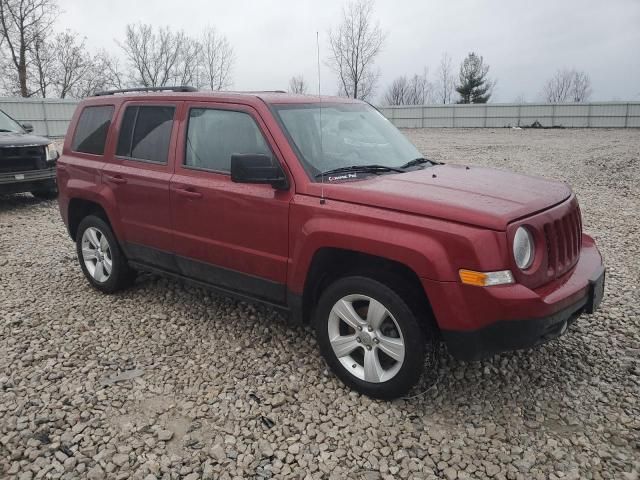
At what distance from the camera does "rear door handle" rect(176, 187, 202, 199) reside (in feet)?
12.7

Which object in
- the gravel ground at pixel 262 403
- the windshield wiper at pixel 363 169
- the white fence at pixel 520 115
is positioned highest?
the white fence at pixel 520 115

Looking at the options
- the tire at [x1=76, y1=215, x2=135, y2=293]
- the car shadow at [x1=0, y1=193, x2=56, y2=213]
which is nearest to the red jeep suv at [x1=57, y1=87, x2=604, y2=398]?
the tire at [x1=76, y1=215, x2=135, y2=293]

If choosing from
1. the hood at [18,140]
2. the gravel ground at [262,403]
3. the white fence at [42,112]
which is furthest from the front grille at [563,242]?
the white fence at [42,112]

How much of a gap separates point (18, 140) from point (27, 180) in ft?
2.35

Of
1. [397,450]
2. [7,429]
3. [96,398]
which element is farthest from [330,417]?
[7,429]

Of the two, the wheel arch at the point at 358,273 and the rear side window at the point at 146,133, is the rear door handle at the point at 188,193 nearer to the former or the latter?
the rear side window at the point at 146,133

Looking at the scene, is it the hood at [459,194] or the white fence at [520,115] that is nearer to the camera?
the hood at [459,194]

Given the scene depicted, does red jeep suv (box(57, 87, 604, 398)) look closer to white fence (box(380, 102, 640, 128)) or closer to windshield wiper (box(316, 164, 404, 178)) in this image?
windshield wiper (box(316, 164, 404, 178))

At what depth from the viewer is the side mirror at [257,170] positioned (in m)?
3.22

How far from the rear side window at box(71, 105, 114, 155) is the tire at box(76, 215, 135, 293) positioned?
0.67m

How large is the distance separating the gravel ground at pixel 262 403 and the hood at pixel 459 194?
48.1 inches

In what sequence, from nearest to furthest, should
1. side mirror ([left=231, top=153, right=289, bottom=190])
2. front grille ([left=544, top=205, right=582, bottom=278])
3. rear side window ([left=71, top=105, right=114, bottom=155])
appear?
front grille ([left=544, top=205, right=582, bottom=278]) < side mirror ([left=231, top=153, right=289, bottom=190]) < rear side window ([left=71, top=105, right=114, bottom=155])

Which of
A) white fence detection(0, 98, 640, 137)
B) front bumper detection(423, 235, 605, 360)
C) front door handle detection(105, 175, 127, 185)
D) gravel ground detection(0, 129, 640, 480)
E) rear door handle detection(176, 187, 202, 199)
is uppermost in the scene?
white fence detection(0, 98, 640, 137)

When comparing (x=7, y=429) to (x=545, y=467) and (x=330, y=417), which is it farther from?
(x=545, y=467)
